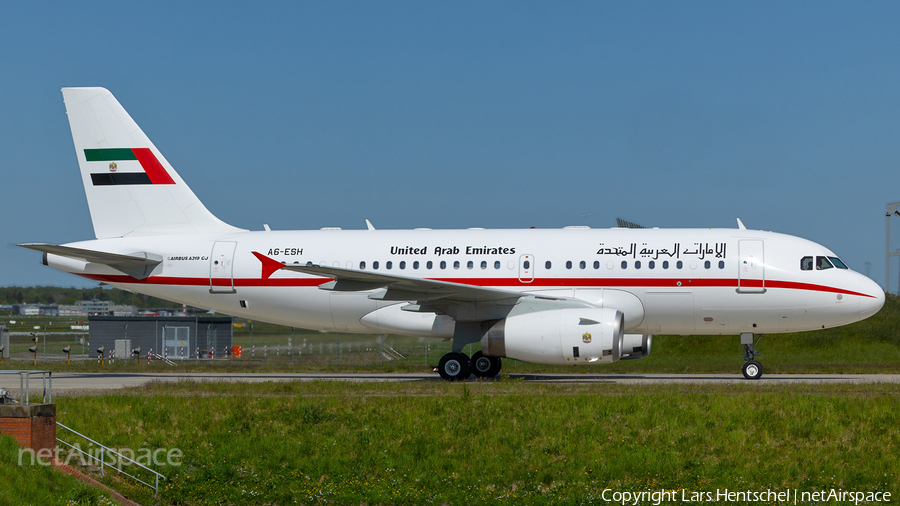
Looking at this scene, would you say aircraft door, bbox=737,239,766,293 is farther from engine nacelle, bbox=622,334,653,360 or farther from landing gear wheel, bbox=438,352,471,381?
landing gear wheel, bbox=438,352,471,381

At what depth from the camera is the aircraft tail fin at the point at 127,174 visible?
2584 centimetres

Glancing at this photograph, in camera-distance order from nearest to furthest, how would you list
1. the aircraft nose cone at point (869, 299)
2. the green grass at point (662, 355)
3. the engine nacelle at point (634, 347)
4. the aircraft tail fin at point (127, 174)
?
1. the aircraft nose cone at point (869, 299)
2. the engine nacelle at point (634, 347)
3. the aircraft tail fin at point (127, 174)
4. the green grass at point (662, 355)

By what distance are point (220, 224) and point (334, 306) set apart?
4.67m

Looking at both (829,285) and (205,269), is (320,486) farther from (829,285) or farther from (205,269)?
(829,285)

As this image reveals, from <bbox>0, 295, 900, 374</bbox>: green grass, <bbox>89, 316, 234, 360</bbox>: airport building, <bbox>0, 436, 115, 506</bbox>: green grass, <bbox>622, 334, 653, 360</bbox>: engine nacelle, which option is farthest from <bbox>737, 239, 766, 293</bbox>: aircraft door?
<bbox>89, 316, 234, 360</bbox>: airport building

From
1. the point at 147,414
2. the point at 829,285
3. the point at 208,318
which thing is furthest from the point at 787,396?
the point at 208,318

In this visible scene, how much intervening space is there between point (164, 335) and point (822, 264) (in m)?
26.5

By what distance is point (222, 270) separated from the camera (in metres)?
24.5

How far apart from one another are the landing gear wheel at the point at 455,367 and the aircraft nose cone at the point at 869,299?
383 inches

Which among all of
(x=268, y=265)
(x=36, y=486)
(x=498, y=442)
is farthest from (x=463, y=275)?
(x=36, y=486)

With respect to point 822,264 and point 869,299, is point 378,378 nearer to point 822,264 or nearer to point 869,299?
point 822,264

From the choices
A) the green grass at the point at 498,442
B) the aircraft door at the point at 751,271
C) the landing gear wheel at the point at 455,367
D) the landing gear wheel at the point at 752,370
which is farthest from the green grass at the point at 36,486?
the landing gear wheel at the point at 752,370

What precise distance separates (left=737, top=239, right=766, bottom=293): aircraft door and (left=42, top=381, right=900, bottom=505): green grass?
15.5 ft

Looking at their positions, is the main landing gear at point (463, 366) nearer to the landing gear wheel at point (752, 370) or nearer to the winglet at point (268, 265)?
the winglet at point (268, 265)
